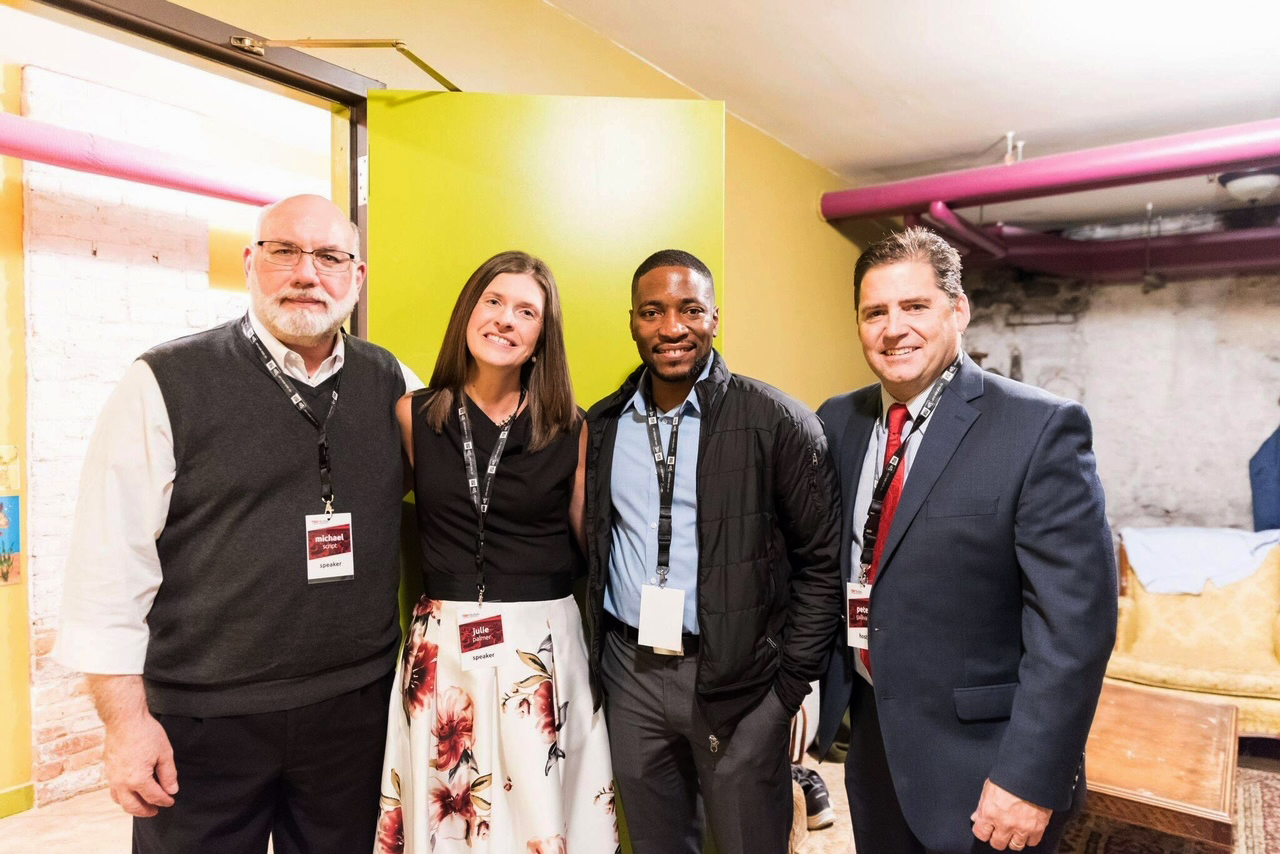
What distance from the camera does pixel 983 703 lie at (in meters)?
1.41

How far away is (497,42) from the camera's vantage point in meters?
2.91

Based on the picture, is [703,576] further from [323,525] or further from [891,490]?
[323,525]

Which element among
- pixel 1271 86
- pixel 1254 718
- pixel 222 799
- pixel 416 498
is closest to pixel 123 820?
pixel 222 799

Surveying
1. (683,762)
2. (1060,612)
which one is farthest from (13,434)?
(1060,612)

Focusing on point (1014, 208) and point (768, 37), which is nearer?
point (768, 37)

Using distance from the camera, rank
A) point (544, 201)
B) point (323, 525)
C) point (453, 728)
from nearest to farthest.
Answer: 1. point (323, 525)
2. point (453, 728)
3. point (544, 201)

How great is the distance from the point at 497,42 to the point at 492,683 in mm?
2389

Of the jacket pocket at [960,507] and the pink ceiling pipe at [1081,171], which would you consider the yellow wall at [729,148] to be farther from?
the jacket pocket at [960,507]

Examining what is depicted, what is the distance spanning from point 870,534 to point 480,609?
0.85 meters

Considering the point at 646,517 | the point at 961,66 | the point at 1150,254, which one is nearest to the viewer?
the point at 646,517

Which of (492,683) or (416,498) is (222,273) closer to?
(416,498)

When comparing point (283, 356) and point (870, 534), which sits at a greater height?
point (283, 356)

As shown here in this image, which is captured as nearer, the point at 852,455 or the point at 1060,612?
the point at 1060,612

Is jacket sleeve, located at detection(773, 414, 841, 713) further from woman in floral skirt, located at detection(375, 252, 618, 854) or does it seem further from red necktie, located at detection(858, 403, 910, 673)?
woman in floral skirt, located at detection(375, 252, 618, 854)
